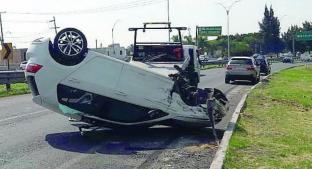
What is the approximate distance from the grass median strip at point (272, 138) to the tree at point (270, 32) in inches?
5135

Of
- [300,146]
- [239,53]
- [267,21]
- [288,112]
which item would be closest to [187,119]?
[300,146]

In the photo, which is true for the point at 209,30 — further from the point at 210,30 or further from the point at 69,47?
the point at 69,47

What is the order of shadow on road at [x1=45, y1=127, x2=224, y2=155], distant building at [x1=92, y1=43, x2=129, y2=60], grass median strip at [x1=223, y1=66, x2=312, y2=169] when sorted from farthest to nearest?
distant building at [x1=92, y1=43, x2=129, y2=60] < shadow on road at [x1=45, y1=127, x2=224, y2=155] < grass median strip at [x1=223, y1=66, x2=312, y2=169]

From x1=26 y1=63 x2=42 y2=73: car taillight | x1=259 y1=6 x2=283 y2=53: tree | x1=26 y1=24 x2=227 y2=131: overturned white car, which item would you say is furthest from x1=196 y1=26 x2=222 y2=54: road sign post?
x1=26 y1=63 x2=42 y2=73: car taillight

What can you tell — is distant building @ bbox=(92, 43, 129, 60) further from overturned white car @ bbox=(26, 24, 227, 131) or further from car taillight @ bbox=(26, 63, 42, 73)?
car taillight @ bbox=(26, 63, 42, 73)

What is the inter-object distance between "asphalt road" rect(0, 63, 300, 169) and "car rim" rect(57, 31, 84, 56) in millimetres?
1691

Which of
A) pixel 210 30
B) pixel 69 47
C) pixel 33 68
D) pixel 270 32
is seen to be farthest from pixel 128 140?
pixel 270 32

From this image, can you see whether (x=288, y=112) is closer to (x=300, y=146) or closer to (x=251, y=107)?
(x=251, y=107)

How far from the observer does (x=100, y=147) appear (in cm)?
931

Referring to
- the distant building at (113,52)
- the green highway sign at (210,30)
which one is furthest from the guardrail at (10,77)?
the green highway sign at (210,30)

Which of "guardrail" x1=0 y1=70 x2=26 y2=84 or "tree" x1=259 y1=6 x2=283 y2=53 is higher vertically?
"tree" x1=259 y1=6 x2=283 y2=53

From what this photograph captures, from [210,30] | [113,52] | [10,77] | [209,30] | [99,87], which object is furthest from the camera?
[209,30]

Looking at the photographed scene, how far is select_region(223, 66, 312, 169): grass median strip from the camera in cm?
748

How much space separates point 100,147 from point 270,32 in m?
140
